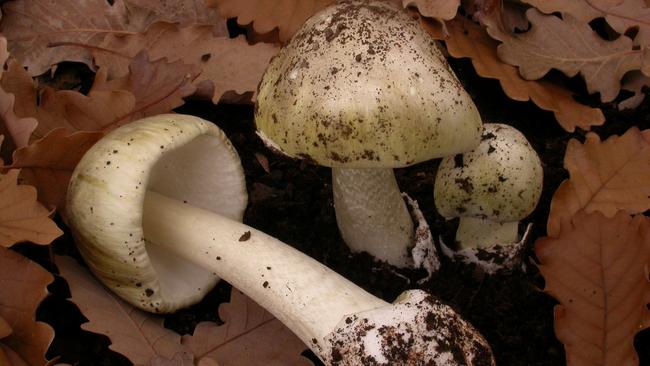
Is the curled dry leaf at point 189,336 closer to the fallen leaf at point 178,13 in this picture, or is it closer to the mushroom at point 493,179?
the mushroom at point 493,179

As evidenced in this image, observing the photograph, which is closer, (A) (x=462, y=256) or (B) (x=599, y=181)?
(B) (x=599, y=181)

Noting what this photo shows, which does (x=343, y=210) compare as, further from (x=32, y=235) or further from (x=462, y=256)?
(x=32, y=235)

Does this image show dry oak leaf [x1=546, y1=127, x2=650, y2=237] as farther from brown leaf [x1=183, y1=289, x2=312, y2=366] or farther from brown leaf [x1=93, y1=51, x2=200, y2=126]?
brown leaf [x1=93, y1=51, x2=200, y2=126]

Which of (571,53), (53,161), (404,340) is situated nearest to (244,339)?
(404,340)

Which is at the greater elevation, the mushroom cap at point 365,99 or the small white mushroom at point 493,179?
the mushroom cap at point 365,99

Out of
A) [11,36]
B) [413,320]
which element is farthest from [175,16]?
[413,320]

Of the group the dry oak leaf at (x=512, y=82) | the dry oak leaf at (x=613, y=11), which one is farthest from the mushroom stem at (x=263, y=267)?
the dry oak leaf at (x=613, y=11)

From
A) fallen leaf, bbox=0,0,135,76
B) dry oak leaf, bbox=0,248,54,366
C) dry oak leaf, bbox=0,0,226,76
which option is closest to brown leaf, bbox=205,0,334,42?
dry oak leaf, bbox=0,0,226,76
